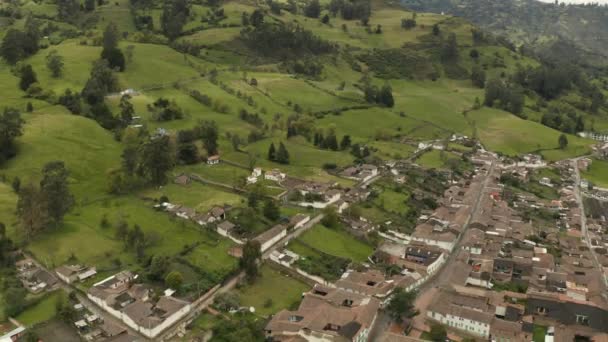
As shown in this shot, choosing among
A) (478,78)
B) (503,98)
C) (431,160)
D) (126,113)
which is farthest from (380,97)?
(126,113)

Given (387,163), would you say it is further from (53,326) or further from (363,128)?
(53,326)

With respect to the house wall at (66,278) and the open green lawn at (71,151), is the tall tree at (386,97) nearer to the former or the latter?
the open green lawn at (71,151)

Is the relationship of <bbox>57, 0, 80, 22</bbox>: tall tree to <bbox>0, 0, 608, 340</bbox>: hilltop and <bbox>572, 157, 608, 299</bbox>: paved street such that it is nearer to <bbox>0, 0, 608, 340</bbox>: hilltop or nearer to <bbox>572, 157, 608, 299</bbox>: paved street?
<bbox>0, 0, 608, 340</bbox>: hilltop

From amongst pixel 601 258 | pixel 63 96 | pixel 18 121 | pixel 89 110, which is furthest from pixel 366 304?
pixel 63 96

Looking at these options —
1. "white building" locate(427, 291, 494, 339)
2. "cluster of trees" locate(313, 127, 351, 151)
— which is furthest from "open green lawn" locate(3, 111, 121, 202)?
"white building" locate(427, 291, 494, 339)

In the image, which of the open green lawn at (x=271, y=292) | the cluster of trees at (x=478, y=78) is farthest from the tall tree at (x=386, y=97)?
the open green lawn at (x=271, y=292)
